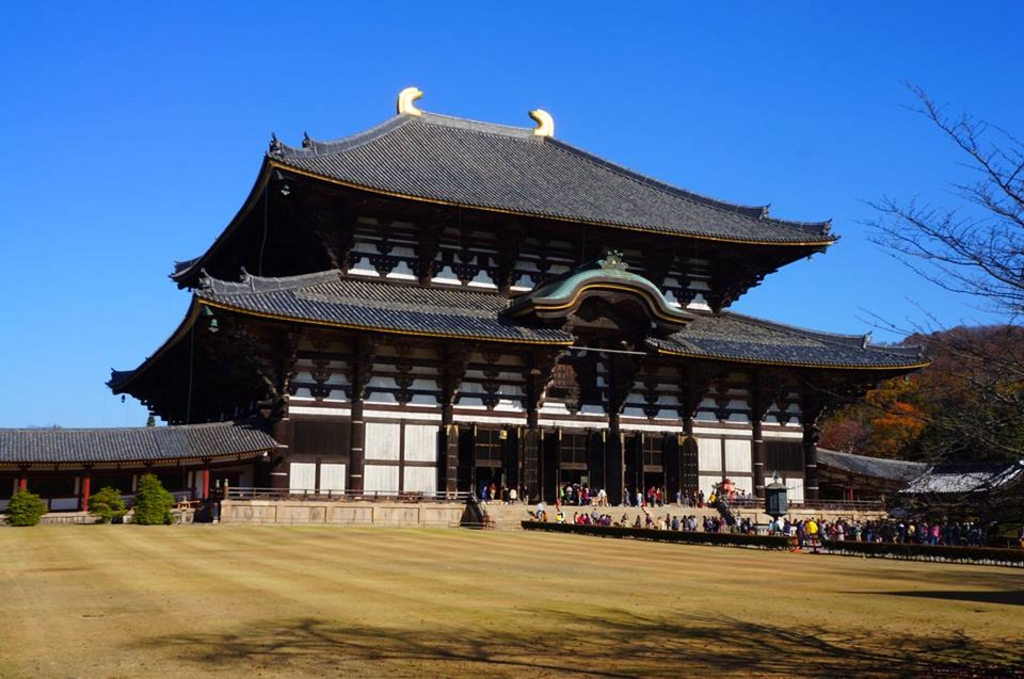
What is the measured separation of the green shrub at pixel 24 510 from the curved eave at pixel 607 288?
832 inches

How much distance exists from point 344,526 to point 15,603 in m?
22.3

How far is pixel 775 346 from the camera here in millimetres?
49719

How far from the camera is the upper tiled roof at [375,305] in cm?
3916

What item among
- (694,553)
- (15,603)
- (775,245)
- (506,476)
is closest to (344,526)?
(506,476)

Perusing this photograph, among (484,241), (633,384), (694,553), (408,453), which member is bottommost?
(694,553)

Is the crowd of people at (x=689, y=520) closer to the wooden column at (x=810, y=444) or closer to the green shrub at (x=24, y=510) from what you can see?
the wooden column at (x=810, y=444)

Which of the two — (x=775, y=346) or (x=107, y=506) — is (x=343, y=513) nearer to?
(x=107, y=506)

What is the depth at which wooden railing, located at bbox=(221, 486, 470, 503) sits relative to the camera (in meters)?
39.5

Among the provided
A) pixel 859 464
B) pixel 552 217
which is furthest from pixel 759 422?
pixel 552 217

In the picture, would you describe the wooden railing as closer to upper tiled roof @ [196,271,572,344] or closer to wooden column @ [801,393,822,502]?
upper tiled roof @ [196,271,572,344]

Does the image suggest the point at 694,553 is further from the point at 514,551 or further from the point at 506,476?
the point at 506,476

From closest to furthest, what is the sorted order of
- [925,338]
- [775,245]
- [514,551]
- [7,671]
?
1. [925,338]
2. [7,671]
3. [514,551]
4. [775,245]

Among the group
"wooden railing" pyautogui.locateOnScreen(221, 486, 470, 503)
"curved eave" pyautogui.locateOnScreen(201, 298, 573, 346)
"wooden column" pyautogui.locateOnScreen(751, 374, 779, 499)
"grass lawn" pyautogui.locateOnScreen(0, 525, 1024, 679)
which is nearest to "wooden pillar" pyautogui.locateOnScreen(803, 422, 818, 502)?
"wooden column" pyautogui.locateOnScreen(751, 374, 779, 499)

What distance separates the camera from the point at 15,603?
1538 centimetres
